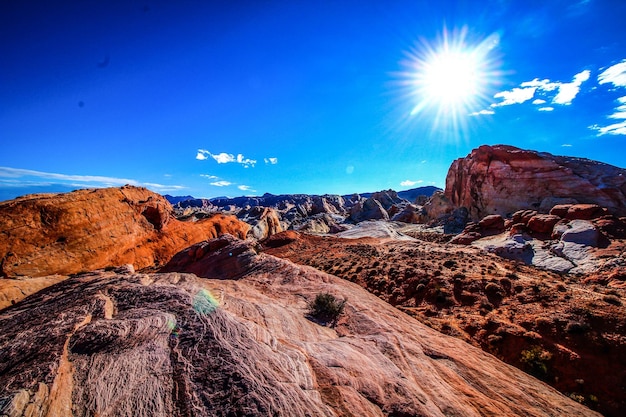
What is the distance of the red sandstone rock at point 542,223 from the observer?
3559 centimetres

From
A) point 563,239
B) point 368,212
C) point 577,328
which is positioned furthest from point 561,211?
point 368,212

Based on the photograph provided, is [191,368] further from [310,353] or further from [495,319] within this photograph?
[495,319]

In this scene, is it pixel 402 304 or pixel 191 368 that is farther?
pixel 402 304

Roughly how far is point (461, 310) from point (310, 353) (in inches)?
501

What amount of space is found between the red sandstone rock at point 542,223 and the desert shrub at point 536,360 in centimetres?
3253

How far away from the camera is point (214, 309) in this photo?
824 centimetres

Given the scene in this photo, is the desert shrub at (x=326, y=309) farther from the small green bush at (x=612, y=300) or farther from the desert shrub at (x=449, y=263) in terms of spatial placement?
the small green bush at (x=612, y=300)

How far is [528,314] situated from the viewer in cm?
1457

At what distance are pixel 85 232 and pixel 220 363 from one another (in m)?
26.9

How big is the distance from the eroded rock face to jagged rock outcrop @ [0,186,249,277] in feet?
228

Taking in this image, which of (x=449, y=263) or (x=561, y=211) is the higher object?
(x=561, y=211)

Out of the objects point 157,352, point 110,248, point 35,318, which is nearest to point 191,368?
point 157,352

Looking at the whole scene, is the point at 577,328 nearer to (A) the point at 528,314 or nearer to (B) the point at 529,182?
(A) the point at 528,314

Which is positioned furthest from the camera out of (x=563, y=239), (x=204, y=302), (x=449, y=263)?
A: (x=563, y=239)
